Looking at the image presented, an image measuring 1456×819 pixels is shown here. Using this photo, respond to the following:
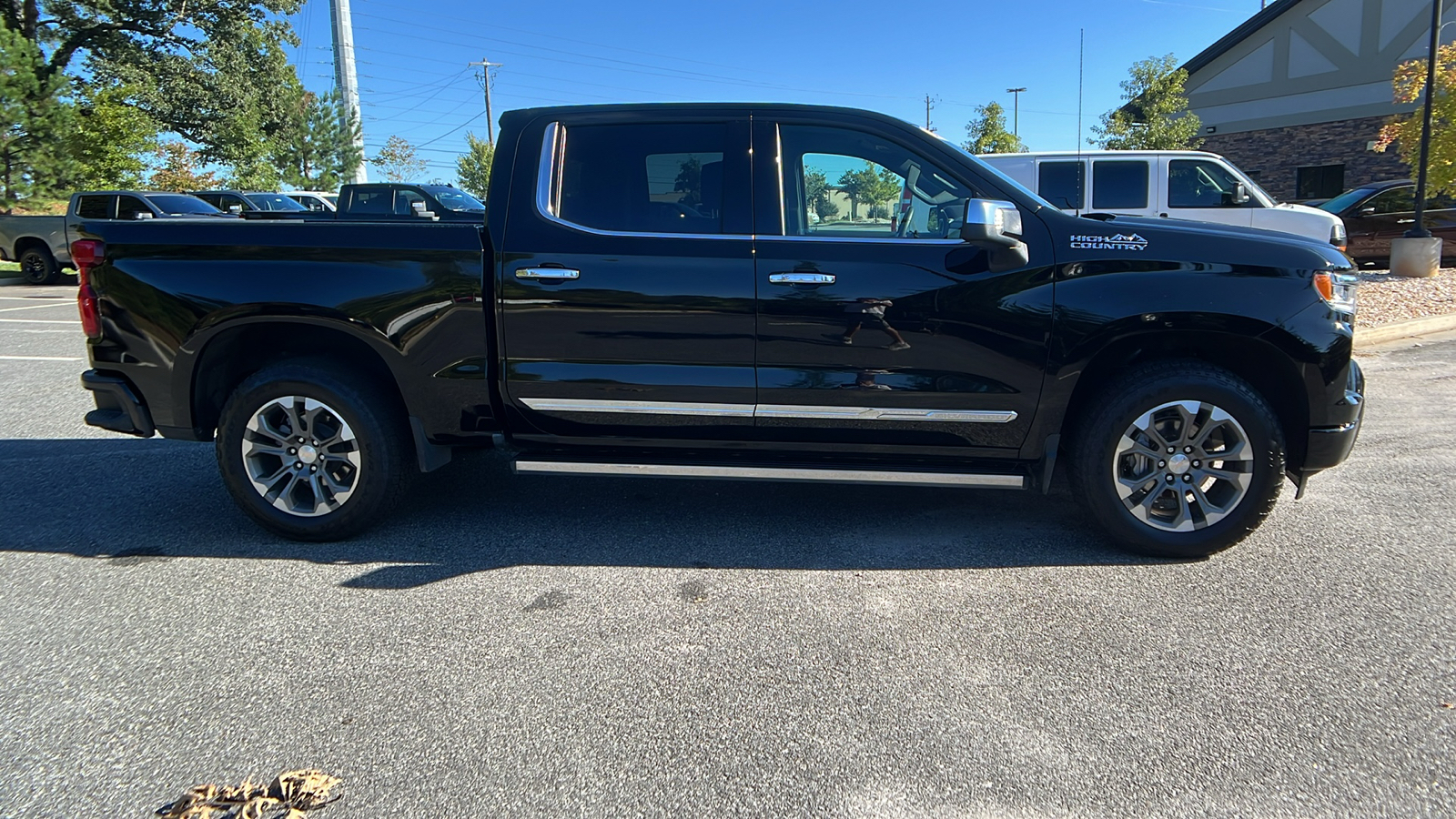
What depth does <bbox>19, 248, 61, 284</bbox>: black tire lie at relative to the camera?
1825 centimetres

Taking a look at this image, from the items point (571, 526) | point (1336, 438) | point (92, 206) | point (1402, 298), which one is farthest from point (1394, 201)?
point (92, 206)

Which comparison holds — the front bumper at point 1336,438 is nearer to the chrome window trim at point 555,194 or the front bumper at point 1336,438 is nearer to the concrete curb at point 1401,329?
the chrome window trim at point 555,194

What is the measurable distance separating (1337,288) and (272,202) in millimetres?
22156

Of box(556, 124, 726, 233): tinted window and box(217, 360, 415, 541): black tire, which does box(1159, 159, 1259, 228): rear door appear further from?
box(217, 360, 415, 541): black tire

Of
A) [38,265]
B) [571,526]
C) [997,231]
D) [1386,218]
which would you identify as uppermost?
[1386,218]

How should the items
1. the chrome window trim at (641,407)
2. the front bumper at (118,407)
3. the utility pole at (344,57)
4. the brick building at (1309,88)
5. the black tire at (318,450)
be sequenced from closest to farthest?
the chrome window trim at (641,407), the black tire at (318,450), the front bumper at (118,407), the brick building at (1309,88), the utility pole at (344,57)

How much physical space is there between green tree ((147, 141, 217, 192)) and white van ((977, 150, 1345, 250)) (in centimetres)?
2723

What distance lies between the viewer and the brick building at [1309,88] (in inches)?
1070

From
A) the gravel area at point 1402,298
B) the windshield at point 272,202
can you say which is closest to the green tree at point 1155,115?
the gravel area at point 1402,298

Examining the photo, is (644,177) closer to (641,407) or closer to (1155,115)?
(641,407)

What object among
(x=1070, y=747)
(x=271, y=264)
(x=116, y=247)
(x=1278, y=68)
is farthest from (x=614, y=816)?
(x=1278, y=68)

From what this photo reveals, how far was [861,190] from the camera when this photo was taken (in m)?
4.23

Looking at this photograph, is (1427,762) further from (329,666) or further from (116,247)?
(116,247)

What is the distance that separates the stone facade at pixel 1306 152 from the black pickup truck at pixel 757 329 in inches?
1133
